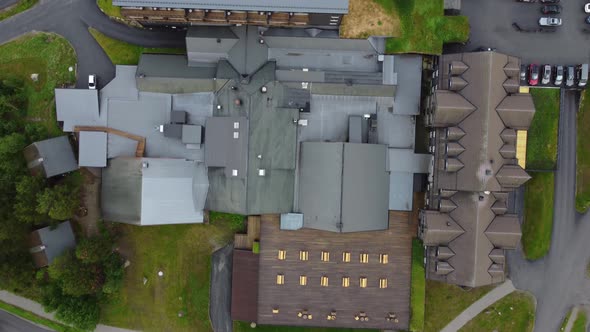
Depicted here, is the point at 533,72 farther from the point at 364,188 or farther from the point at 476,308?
the point at 476,308

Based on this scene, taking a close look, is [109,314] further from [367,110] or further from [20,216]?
[367,110]

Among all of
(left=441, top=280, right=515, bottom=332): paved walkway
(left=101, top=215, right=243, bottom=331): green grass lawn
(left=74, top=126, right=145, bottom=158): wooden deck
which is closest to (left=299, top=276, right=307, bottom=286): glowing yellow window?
(left=101, top=215, right=243, bottom=331): green grass lawn

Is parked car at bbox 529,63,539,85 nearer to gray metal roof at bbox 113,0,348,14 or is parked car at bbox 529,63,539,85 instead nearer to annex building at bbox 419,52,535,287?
annex building at bbox 419,52,535,287

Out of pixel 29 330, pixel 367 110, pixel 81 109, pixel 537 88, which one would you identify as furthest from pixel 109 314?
pixel 537 88

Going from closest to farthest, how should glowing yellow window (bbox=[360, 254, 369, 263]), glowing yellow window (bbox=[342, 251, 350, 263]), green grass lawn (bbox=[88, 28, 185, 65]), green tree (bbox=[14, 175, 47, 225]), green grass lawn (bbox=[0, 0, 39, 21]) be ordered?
green tree (bbox=[14, 175, 47, 225]) < glowing yellow window (bbox=[342, 251, 350, 263]) < glowing yellow window (bbox=[360, 254, 369, 263]) < green grass lawn (bbox=[88, 28, 185, 65]) < green grass lawn (bbox=[0, 0, 39, 21])

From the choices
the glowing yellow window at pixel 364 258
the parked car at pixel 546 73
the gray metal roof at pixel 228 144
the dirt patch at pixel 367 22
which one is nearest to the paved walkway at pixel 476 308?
the glowing yellow window at pixel 364 258

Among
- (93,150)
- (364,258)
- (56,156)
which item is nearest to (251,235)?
(364,258)
